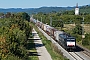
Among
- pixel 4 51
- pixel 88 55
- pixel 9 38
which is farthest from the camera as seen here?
pixel 88 55

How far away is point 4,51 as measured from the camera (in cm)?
2975

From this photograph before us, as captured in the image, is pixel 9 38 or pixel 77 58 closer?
pixel 9 38

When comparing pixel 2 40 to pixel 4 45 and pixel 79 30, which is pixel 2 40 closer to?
pixel 4 45

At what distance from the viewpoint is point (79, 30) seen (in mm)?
99625

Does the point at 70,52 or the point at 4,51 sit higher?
the point at 4,51

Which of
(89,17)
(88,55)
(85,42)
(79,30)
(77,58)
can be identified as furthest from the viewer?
(89,17)

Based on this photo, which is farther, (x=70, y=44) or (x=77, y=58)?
(x=70, y=44)

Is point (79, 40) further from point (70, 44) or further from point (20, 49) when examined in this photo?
point (20, 49)

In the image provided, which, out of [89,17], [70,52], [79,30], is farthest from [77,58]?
[89,17]

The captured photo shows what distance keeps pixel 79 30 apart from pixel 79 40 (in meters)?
21.8

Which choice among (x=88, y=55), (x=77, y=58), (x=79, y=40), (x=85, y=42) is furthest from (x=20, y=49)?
(x=79, y=40)

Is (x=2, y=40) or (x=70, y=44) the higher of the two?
(x=2, y=40)

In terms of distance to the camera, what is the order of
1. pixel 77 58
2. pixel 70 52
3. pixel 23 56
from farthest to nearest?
pixel 70 52 → pixel 77 58 → pixel 23 56

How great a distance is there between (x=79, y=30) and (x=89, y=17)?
56.2 metres
